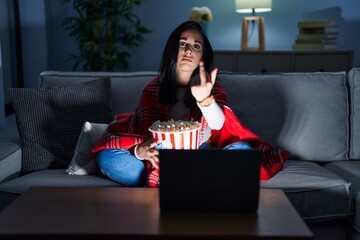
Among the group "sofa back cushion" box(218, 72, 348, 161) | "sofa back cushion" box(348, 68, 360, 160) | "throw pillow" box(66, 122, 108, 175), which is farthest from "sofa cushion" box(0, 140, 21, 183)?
"sofa back cushion" box(348, 68, 360, 160)

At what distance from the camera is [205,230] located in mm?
1083

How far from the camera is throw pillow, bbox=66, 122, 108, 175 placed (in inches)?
74.7

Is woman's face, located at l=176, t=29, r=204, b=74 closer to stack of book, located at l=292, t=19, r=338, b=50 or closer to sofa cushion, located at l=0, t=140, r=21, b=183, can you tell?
sofa cushion, located at l=0, t=140, r=21, b=183

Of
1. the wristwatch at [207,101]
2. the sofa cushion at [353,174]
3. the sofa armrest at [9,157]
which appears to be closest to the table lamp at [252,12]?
the sofa cushion at [353,174]

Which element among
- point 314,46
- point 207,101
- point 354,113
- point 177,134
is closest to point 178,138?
point 177,134

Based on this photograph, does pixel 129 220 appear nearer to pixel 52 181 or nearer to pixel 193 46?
pixel 52 181

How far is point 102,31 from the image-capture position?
4.07m

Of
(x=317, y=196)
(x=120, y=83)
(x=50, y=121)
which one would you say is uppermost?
(x=120, y=83)

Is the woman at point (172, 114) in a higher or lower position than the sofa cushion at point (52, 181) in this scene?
higher

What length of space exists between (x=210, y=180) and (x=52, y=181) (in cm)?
84

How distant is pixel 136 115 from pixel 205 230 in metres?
0.90

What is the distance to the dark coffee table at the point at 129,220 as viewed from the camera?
1.07 m

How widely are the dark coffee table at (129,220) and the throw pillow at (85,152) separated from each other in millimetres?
541

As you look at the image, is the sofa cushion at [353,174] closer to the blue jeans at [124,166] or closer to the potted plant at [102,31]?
the blue jeans at [124,166]
